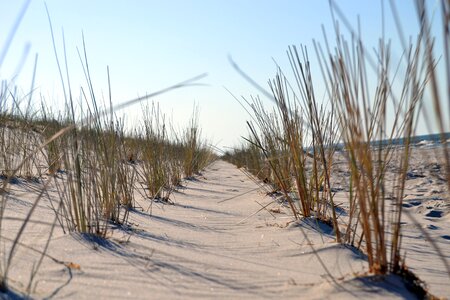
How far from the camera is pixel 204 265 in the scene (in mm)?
1313

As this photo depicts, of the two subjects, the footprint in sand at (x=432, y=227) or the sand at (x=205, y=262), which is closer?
the sand at (x=205, y=262)

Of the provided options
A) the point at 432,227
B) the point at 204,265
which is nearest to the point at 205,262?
the point at 204,265

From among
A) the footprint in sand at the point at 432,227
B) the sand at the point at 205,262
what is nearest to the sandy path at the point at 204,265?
the sand at the point at 205,262

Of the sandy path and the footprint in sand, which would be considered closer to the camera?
the sandy path

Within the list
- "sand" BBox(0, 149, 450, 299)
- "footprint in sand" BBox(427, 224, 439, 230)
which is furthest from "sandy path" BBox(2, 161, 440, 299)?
"footprint in sand" BBox(427, 224, 439, 230)

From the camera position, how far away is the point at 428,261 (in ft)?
5.04

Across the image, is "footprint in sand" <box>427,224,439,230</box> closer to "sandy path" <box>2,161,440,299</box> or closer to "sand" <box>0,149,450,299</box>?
"sand" <box>0,149,450,299</box>

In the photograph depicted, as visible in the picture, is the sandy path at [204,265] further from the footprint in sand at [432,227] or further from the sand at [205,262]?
the footprint in sand at [432,227]

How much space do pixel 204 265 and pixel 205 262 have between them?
0.03 metres

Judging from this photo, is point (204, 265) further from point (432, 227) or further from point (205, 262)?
point (432, 227)

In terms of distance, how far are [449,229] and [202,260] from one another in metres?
1.35

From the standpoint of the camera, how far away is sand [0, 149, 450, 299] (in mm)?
1061

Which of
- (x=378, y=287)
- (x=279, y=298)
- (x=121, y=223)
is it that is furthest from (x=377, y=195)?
(x=121, y=223)

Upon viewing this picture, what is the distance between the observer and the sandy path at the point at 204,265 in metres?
1.06
